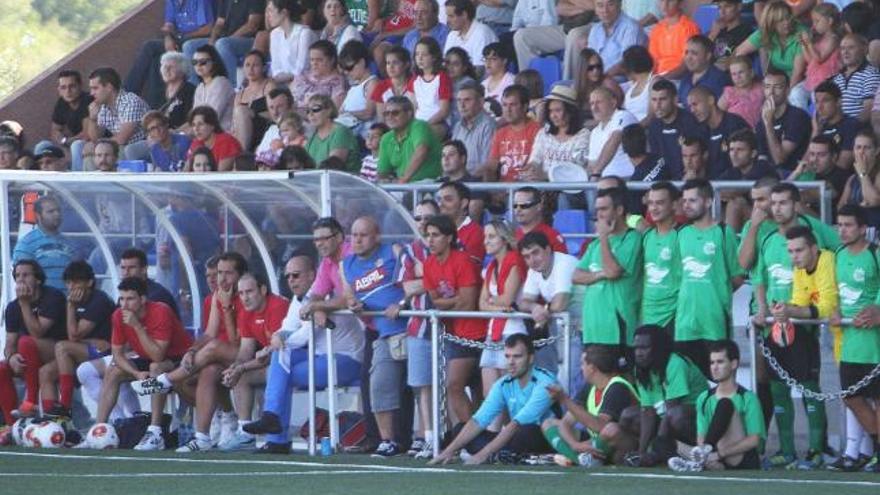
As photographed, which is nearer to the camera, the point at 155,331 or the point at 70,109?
the point at 155,331

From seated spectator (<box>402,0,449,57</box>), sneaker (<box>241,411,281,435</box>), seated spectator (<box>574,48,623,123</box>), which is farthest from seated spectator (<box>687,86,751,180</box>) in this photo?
seated spectator (<box>402,0,449,57</box>)

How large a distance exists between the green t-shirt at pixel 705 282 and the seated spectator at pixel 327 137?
17.3 feet

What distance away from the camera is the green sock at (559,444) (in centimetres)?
1477

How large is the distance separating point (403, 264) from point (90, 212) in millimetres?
3253

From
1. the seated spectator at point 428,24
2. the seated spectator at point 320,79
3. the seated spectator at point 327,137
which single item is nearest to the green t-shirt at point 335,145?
the seated spectator at point 327,137

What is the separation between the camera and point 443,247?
1591 centimetres

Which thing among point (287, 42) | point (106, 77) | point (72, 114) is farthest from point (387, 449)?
point (72, 114)

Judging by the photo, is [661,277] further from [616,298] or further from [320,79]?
[320,79]

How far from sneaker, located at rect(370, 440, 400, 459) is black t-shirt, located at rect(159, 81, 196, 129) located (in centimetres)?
746

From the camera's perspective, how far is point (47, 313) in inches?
707

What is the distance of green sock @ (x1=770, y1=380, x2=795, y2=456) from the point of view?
48.2 ft

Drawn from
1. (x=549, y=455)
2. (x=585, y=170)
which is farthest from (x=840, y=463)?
(x=585, y=170)

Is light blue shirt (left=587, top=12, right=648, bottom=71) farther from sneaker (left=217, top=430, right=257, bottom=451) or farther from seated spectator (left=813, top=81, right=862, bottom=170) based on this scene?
sneaker (left=217, top=430, right=257, bottom=451)

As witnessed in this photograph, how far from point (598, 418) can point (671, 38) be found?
5879 mm
